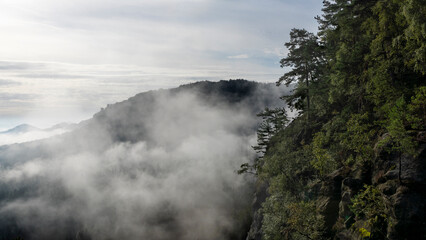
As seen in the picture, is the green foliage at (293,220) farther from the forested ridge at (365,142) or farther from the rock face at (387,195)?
the rock face at (387,195)

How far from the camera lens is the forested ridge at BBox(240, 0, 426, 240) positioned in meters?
18.7

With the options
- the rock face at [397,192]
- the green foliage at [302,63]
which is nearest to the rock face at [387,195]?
the rock face at [397,192]

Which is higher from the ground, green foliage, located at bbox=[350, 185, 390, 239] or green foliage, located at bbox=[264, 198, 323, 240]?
green foliage, located at bbox=[350, 185, 390, 239]

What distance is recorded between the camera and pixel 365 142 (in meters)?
25.5

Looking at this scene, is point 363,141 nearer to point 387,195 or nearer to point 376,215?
point 387,195

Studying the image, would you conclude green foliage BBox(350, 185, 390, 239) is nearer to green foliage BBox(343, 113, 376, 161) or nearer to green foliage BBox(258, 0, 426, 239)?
green foliage BBox(258, 0, 426, 239)

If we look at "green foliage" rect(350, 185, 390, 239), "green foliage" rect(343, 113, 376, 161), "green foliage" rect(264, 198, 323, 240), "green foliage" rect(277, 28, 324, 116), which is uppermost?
"green foliage" rect(277, 28, 324, 116)

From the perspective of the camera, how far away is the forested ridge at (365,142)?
18.7 metres

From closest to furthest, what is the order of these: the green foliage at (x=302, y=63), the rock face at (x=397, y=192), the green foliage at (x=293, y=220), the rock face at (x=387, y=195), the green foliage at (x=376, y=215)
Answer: the rock face at (x=397, y=192), the rock face at (x=387, y=195), the green foliage at (x=376, y=215), the green foliage at (x=293, y=220), the green foliage at (x=302, y=63)

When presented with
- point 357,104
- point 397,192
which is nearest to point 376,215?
point 397,192

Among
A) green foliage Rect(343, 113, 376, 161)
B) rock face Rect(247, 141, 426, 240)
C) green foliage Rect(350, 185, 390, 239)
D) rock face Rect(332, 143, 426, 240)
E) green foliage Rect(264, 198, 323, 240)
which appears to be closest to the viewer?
rock face Rect(332, 143, 426, 240)

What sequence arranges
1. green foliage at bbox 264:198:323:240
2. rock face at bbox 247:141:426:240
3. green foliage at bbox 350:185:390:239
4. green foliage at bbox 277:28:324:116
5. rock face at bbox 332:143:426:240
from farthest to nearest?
green foliage at bbox 277:28:324:116, green foliage at bbox 264:198:323:240, green foliage at bbox 350:185:390:239, rock face at bbox 247:141:426:240, rock face at bbox 332:143:426:240

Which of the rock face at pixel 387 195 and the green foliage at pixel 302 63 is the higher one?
the green foliage at pixel 302 63

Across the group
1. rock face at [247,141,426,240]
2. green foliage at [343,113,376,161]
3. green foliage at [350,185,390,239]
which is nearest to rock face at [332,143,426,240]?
rock face at [247,141,426,240]
